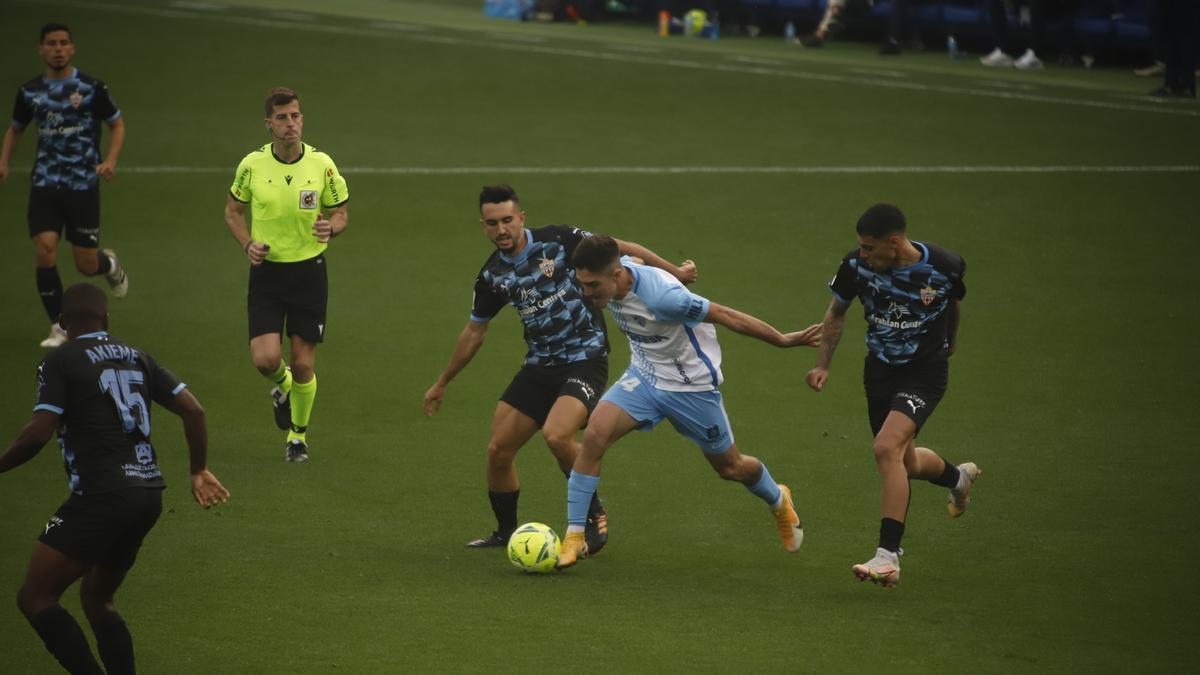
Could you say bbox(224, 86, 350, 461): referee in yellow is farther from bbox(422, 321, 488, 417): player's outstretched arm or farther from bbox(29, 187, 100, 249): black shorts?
bbox(29, 187, 100, 249): black shorts

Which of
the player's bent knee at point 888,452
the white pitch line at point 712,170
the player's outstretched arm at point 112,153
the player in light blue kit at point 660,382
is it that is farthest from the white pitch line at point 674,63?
the player in light blue kit at point 660,382

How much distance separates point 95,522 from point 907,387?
4824 mm

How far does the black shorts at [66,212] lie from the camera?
598 inches

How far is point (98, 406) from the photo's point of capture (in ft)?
24.4

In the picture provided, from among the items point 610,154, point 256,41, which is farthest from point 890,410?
point 256,41

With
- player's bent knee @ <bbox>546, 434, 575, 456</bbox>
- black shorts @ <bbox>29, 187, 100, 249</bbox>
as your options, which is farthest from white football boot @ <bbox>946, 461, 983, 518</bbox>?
black shorts @ <bbox>29, 187, 100, 249</bbox>

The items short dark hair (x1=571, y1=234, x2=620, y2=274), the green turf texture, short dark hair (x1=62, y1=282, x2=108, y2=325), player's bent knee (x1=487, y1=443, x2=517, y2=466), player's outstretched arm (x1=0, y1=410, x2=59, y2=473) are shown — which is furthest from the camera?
player's bent knee (x1=487, y1=443, x2=517, y2=466)

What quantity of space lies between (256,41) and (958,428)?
2231 centimetres

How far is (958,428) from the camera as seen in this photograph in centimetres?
1323

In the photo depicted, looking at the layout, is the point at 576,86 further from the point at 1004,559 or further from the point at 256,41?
the point at 1004,559

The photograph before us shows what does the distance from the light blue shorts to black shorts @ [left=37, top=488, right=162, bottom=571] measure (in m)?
3.15

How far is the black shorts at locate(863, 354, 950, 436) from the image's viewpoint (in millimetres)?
9633

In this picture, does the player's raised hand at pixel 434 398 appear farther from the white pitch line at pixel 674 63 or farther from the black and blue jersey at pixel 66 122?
the white pitch line at pixel 674 63

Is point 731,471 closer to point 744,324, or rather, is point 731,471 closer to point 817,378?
point 817,378
